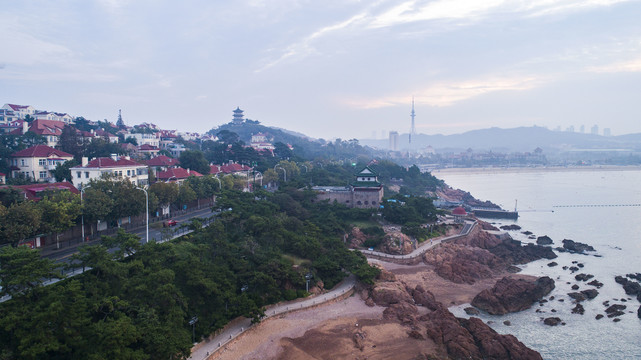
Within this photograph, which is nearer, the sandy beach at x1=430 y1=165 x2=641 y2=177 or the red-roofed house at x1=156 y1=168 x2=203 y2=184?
the red-roofed house at x1=156 y1=168 x2=203 y2=184

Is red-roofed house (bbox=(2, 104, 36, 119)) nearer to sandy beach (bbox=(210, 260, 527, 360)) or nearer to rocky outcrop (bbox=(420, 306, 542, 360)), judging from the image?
sandy beach (bbox=(210, 260, 527, 360))

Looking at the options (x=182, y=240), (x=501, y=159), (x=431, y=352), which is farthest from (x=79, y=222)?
(x=501, y=159)

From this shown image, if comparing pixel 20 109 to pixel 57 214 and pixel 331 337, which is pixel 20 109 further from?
pixel 331 337

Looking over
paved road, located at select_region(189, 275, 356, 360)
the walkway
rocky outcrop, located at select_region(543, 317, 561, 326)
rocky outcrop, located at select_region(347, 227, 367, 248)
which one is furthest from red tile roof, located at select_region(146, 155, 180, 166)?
rocky outcrop, located at select_region(543, 317, 561, 326)

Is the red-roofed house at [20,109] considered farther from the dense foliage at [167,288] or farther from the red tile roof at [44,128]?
the dense foliage at [167,288]

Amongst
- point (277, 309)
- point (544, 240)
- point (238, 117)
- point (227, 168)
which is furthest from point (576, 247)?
point (238, 117)

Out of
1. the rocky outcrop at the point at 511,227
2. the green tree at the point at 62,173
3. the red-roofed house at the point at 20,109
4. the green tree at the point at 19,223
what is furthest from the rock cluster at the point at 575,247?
the red-roofed house at the point at 20,109
